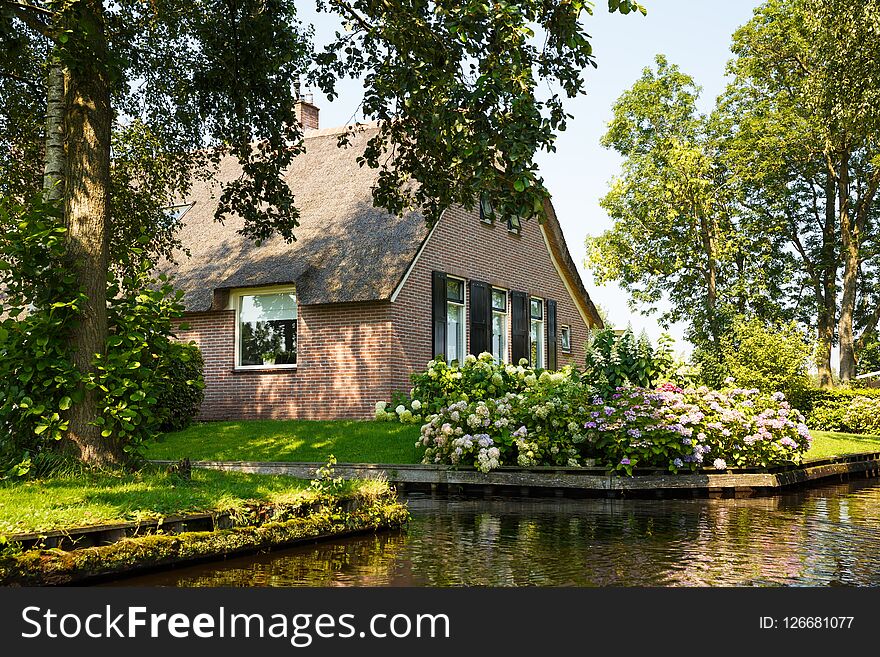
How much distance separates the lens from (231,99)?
39.2 ft

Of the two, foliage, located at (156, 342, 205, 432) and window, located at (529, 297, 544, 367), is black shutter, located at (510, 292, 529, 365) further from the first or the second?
foliage, located at (156, 342, 205, 432)

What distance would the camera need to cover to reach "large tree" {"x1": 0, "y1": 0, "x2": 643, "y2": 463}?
26.0 feet

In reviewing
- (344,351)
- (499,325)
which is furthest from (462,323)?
(344,351)

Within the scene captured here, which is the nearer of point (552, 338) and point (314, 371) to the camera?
point (314, 371)

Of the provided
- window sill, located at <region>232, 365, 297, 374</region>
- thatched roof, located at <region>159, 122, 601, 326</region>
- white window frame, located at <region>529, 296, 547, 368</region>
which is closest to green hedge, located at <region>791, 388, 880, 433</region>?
white window frame, located at <region>529, 296, 547, 368</region>

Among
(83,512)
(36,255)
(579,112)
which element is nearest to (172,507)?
(83,512)

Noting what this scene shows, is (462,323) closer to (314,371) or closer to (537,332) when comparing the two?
(537,332)

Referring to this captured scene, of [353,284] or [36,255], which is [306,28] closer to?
[36,255]

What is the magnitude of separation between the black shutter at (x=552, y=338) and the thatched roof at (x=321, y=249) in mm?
6591

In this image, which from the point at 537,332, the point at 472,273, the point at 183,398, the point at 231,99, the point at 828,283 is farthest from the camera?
the point at 828,283

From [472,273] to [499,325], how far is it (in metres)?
1.89

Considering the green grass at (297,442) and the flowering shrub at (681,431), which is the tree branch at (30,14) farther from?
the flowering shrub at (681,431)

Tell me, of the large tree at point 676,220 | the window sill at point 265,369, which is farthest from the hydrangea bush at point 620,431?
the large tree at point 676,220

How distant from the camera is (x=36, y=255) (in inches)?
347
